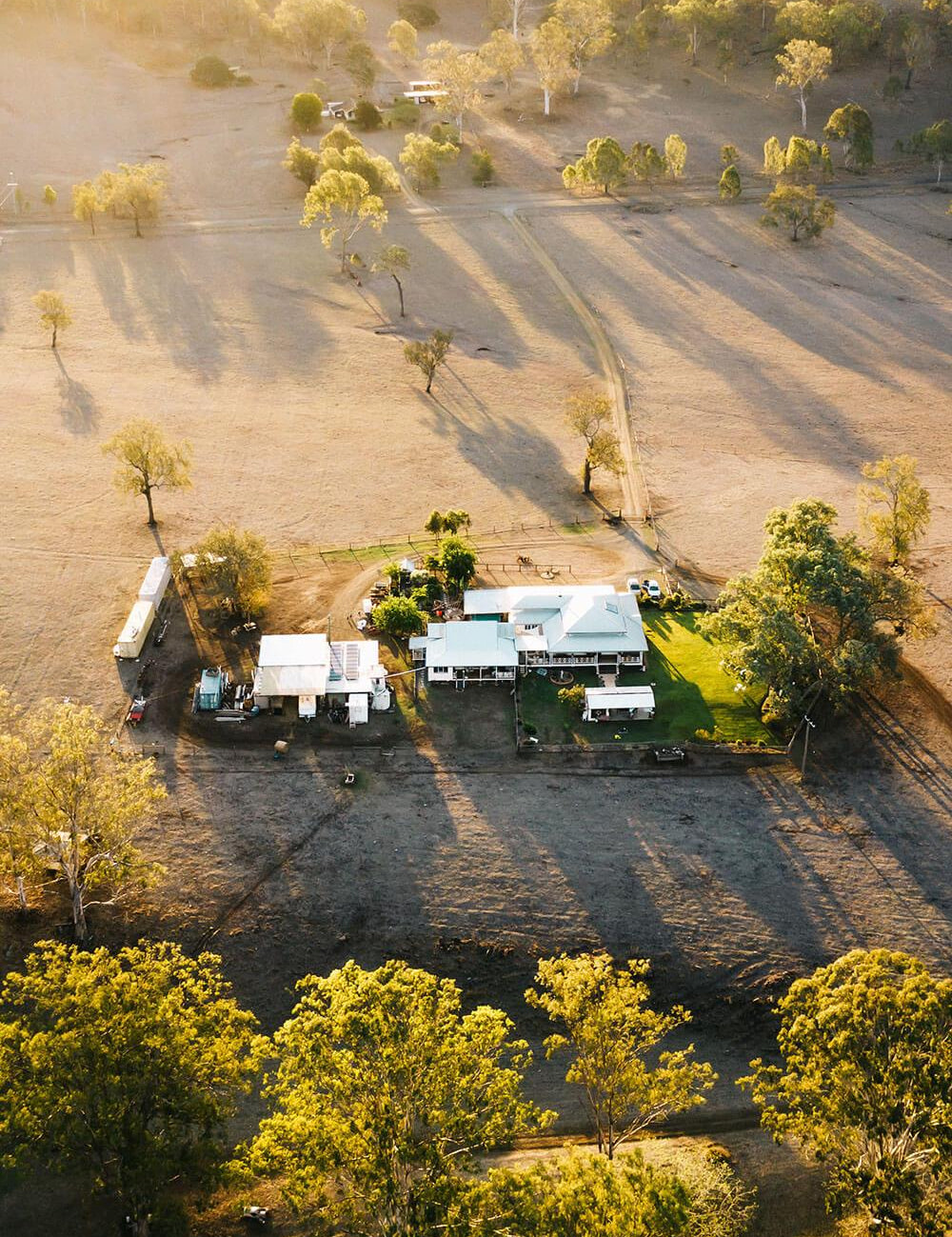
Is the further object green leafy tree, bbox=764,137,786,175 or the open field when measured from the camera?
green leafy tree, bbox=764,137,786,175

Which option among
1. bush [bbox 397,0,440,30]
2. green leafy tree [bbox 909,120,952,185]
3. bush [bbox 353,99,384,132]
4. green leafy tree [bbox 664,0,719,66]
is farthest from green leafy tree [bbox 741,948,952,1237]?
bush [bbox 397,0,440,30]

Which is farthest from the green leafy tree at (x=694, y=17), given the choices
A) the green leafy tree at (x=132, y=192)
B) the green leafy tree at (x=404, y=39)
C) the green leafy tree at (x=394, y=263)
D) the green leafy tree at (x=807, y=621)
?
the green leafy tree at (x=807, y=621)

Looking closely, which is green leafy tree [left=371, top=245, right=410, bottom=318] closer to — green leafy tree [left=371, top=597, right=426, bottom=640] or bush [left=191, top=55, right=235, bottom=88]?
green leafy tree [left=371, top=597, right=426, bottom=640]

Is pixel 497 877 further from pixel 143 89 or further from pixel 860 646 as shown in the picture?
pixel 143 89

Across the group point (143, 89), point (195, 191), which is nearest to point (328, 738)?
point (195, 191)

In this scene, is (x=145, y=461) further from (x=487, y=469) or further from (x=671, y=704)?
(x=671, y=704)

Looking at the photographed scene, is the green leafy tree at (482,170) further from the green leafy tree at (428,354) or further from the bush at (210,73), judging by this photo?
the green leafy tree at (428,354)
